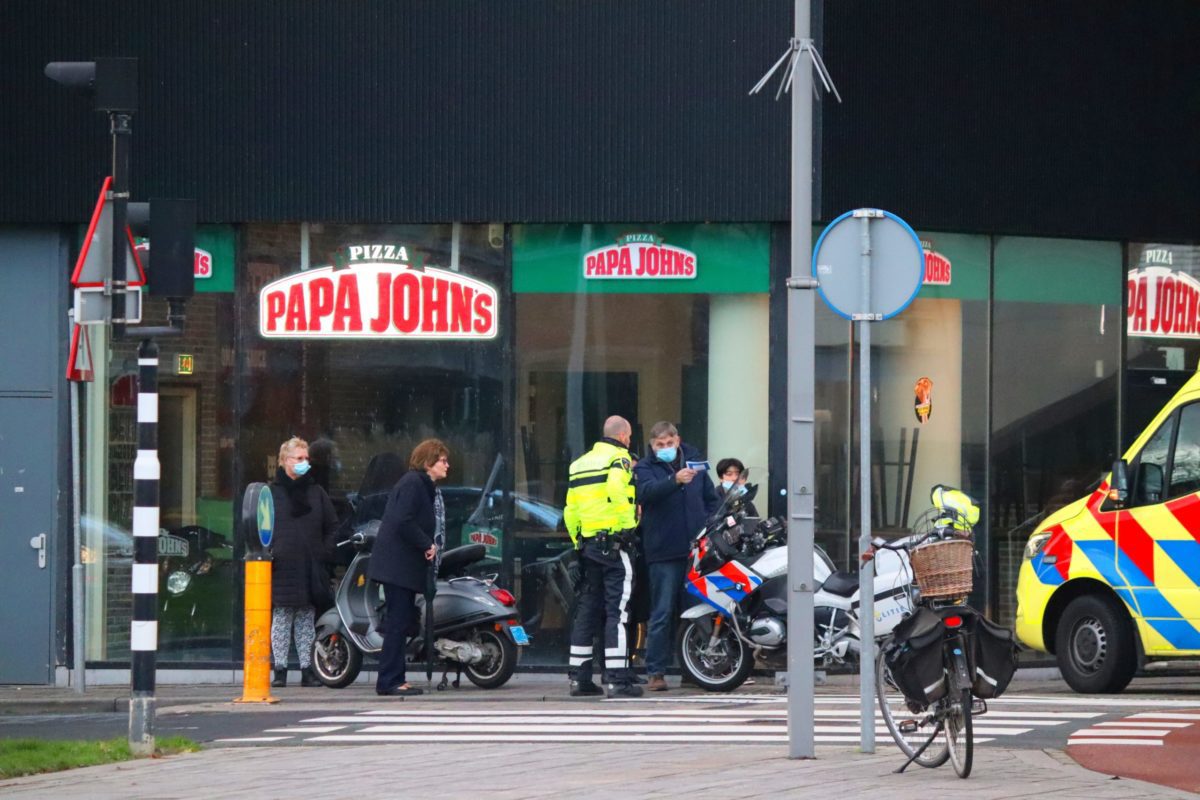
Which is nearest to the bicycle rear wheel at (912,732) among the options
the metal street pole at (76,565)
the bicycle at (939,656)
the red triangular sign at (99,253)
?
the bicycle at (939,656)

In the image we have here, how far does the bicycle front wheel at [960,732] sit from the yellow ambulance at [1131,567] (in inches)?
223

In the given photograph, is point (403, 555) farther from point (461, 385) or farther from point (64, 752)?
point (64, 752)

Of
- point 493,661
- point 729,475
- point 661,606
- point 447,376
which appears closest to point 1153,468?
point 729,475

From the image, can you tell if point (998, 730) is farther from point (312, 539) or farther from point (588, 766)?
point (312, 539)

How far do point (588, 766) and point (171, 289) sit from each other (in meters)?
3.72

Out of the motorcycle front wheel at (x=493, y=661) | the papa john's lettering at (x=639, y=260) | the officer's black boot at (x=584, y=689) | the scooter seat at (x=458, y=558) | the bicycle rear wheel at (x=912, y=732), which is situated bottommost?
the officer's black boot at (x=584, y=689)

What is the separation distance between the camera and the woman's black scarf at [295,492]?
52.2 ft

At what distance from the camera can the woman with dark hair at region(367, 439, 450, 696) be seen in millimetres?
14914

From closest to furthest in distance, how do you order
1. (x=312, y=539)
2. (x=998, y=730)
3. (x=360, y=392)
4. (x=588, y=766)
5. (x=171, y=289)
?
(x=588, y=766), (x=171, y=289), (x=998, y=730), (x=312, y=539), (x=360, y=392)

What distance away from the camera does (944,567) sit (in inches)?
377

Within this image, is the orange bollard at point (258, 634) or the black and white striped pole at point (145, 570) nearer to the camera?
the black and white striped pole at point (145, 570)

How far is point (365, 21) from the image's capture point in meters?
16.7

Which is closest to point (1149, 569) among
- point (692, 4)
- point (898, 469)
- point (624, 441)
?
point (898, 469)

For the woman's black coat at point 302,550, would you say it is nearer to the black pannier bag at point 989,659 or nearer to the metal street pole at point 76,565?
the metal street pole at point 76,565
